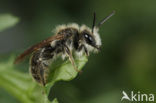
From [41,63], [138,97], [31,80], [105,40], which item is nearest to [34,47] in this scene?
[41,63]

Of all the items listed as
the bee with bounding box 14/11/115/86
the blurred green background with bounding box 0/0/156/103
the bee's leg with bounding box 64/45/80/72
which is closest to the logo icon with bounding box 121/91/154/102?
the blurred green background with bounding box 0/0/156/103

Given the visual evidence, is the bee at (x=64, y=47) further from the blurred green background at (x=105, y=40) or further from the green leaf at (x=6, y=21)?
the blurred green background at (x=105, y=40)

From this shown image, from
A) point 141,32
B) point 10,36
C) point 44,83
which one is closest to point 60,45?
point 44,83

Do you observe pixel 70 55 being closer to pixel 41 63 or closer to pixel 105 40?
pixel 41 63

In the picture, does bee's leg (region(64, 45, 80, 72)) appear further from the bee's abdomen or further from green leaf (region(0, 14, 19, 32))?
green leaf (region(0, 14, 19, 32))

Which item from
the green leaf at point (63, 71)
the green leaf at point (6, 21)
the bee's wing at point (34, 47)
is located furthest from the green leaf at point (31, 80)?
the green leaf at point (6, 21)

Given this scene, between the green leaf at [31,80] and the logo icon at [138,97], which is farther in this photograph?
the logo icon at [138,97]
